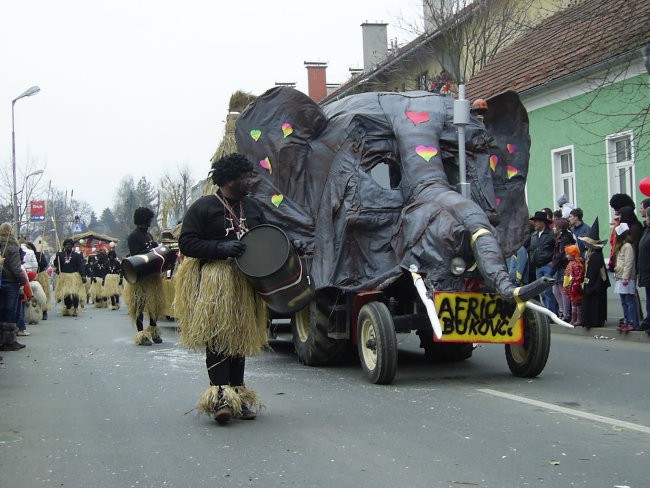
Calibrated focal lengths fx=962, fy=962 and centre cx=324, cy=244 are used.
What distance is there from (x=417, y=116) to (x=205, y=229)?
13.3 ft

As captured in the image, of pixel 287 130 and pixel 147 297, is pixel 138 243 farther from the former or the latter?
pixel 287 130

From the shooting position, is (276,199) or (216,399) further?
(276,199)

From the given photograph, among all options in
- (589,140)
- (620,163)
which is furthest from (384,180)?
(589,140)

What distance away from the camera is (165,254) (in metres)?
13.6

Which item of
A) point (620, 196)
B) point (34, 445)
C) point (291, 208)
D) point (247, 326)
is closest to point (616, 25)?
point (620, 196)

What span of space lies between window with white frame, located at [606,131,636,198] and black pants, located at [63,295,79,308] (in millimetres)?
13275

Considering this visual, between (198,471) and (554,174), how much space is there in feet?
63.1

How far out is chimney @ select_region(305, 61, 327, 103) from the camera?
50.4 m

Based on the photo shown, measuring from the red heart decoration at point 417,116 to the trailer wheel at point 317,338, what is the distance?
2195 millimetres

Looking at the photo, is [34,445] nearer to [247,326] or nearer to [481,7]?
[247,326]

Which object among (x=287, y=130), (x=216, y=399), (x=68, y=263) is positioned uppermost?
(x=287, y=130)

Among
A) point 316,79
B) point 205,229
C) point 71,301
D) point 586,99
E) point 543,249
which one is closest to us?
point 205,229

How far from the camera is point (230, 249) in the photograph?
716 centimetres

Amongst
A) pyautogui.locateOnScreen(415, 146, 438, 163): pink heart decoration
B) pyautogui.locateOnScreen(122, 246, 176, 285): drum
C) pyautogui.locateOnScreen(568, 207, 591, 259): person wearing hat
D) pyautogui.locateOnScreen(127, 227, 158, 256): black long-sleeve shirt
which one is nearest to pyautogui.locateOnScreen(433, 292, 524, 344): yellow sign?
pyautogui.locateOnScreen(415, 146, 438, 163): pink heart decoration
